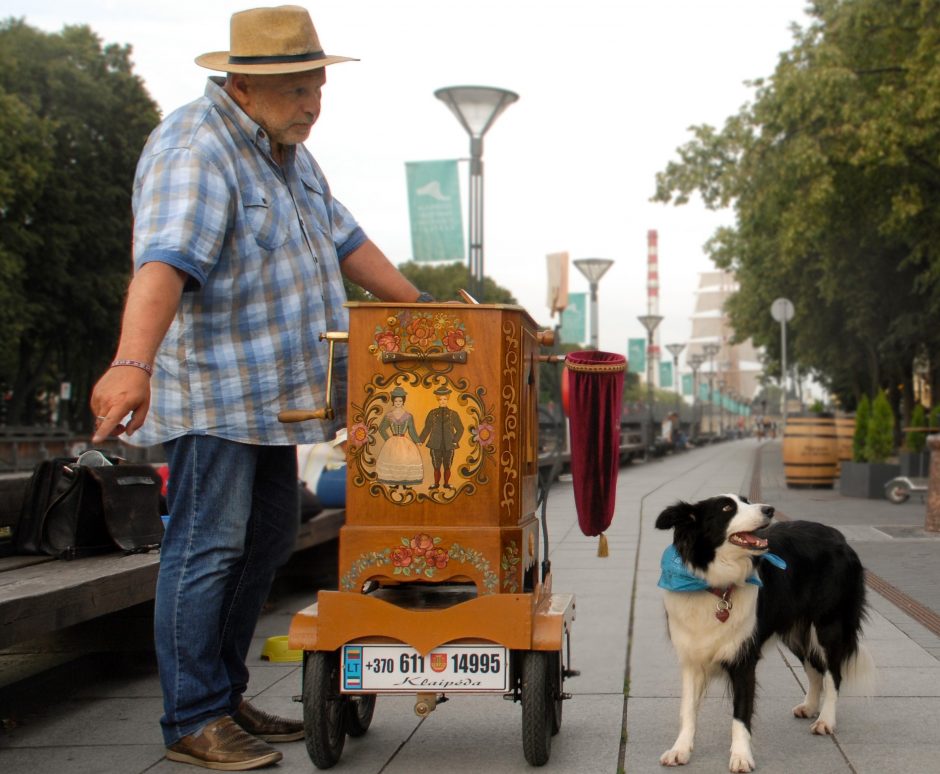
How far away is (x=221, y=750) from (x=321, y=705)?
0.34 metres

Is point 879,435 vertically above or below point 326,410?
below

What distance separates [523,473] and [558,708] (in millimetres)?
865

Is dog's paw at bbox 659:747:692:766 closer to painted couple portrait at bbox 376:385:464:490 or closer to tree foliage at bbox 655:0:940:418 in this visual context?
painted couple portrait at bbox 376:385:464:490

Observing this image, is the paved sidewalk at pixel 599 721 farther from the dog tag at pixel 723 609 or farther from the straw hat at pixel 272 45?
the straw hat at pixel 272 45

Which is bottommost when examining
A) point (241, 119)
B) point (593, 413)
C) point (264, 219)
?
point (593, 413)

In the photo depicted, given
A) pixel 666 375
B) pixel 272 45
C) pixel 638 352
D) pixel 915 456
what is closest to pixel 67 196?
pixel 638 352

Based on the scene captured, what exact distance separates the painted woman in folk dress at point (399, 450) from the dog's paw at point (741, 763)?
1329mm

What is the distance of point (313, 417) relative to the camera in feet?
13.1

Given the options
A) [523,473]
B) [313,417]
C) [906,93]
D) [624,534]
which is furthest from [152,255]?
[906,93]

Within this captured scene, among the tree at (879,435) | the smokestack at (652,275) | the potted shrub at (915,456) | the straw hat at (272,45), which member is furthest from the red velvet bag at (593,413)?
the smokestack at (652,275)

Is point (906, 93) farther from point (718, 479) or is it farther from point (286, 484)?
point (286, 484)

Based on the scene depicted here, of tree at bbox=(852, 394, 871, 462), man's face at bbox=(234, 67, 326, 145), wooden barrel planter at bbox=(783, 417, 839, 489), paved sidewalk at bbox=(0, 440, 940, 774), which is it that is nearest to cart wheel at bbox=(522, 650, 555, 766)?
paved sidewalk at bbox=(0, 440, 940, 774)

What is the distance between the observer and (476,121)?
1445 cm

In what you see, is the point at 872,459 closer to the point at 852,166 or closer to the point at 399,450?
the point at 852,166
